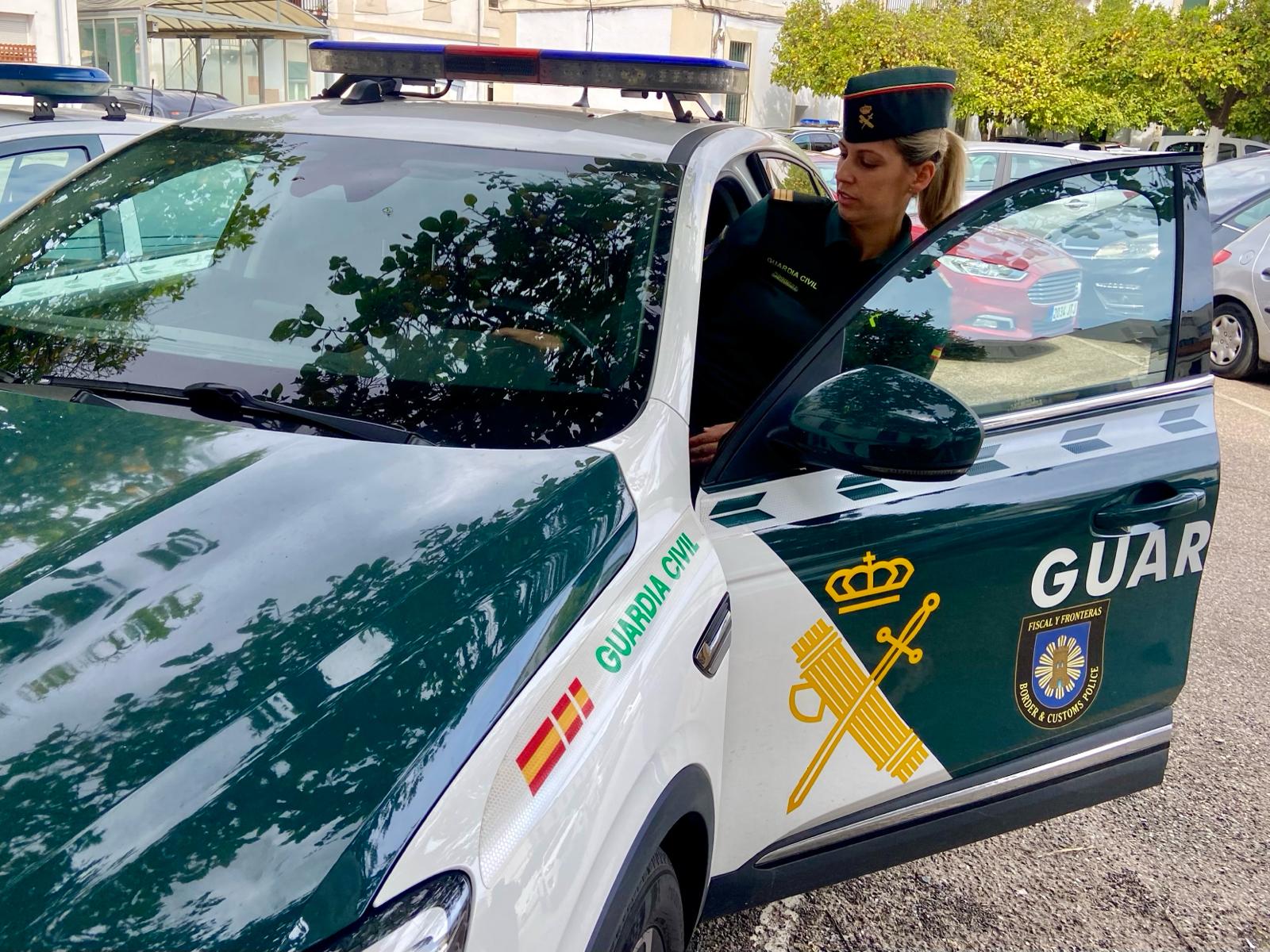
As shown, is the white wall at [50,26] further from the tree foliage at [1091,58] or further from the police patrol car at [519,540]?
the police patrol car at [519,540]

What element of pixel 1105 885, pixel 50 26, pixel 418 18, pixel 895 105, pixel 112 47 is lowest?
pixel 1105 885

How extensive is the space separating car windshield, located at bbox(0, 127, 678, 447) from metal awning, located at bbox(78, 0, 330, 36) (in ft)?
92.2

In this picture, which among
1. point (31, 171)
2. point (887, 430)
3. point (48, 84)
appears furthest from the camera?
point (48, 84)

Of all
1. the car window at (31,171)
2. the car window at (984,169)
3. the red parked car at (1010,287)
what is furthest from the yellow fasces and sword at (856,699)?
the car window at (984,169)

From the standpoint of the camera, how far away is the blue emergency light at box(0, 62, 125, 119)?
5090 mm

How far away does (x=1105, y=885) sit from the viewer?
3004 mm

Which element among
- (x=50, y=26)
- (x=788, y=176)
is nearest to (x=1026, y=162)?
(x=788, y=176)

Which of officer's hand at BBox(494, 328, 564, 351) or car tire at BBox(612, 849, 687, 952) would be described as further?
officer's hand at BBox(494, 328, 564, 351)

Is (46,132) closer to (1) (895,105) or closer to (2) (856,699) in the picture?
(1) (895,105)

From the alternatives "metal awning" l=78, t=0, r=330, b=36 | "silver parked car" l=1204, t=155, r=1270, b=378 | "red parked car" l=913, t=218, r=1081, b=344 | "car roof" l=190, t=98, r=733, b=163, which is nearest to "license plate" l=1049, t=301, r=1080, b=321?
"red parked car" l=913, t=218, r=1081, b=344

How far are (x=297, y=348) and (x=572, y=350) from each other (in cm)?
50

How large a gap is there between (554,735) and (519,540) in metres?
0.33

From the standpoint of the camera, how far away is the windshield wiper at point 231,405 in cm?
196

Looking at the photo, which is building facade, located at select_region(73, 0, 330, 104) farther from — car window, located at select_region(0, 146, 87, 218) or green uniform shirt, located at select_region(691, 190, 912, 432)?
green uniform shirt, located at select_region(691, 190, 912, 432)
